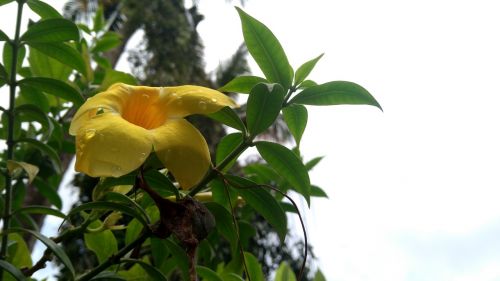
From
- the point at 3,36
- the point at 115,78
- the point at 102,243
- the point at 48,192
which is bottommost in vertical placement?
the point at 48,192

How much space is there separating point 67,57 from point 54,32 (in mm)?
52

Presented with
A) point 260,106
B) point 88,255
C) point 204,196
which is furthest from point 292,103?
point 88,255

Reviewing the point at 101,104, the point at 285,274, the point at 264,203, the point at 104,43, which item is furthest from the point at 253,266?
the point at 104,43

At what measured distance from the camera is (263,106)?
55 centimetres

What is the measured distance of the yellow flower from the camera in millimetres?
404

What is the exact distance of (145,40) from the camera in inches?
339

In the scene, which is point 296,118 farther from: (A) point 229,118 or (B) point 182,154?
(B) point 182,154

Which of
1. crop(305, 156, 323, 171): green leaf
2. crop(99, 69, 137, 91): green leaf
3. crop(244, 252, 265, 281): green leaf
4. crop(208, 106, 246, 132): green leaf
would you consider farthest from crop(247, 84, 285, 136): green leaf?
crop(305, 156, 323, 171): green leaf

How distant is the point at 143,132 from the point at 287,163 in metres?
0.22

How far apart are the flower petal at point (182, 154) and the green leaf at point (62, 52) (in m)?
0.38

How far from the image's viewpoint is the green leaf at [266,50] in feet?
1.98

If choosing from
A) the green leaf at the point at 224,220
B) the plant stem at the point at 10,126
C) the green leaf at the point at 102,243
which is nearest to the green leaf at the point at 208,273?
the green leaf at the point at 224,220

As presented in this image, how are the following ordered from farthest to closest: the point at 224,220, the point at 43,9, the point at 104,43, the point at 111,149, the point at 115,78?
1. the point at 104,43
2. the point at 115,78
3. the point at 43,9
4. the point at 224,220
5. the point at 111,149

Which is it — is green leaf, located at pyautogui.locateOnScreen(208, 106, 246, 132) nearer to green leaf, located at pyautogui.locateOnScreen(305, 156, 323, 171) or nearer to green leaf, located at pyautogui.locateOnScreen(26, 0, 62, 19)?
green leaf, located at pyautogui.locateOnScreen(26, 0, 62, 19)
